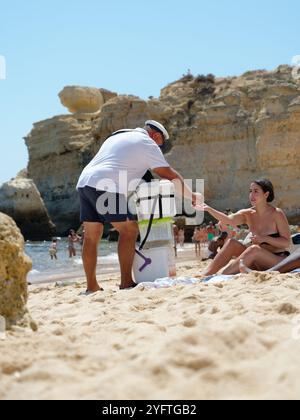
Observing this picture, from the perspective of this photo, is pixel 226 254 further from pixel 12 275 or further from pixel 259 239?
pixel 12 275

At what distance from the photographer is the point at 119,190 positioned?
13.8ft

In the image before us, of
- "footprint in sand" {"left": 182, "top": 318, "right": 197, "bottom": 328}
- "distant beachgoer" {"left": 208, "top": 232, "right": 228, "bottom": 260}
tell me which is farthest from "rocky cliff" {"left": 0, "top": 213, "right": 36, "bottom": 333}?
"distant beachgoer" {"left": 208, "top": 232, "right": 228, "bottom": 260}

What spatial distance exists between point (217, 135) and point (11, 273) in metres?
28.5

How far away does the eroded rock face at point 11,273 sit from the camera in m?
2.50

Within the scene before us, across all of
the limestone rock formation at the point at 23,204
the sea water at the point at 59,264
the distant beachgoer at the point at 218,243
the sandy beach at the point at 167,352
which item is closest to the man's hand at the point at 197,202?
the sandy beach at the point at 167,352

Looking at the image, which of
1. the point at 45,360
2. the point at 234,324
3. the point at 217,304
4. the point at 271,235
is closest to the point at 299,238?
the point at 271,235

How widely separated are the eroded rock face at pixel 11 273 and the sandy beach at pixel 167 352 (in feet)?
0.36

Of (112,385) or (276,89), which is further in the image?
(276,89)

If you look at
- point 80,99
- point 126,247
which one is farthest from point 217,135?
point 126,247

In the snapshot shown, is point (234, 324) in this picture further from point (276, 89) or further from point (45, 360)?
point (276, 89)

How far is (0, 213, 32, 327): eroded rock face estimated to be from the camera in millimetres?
2498

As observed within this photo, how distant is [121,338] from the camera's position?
88.9 inches

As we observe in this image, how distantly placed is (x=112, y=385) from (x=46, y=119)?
40.0m

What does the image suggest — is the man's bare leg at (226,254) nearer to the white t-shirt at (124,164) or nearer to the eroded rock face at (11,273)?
the white t-shirt at (124,164)
